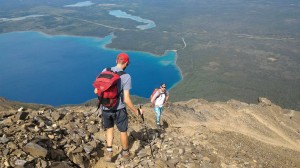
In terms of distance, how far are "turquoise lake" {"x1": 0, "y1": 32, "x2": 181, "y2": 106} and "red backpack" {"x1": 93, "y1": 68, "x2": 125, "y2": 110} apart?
3351 inches

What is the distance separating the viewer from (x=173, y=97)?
92.3m

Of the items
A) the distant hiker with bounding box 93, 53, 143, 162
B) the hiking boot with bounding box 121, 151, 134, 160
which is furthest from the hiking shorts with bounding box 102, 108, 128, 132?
the hiking boot with bounding box 121, 151, 134, 160

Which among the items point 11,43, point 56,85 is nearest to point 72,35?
point 11,43

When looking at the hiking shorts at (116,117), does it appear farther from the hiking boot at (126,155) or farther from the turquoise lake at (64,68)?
the turquoise lake at (64,68)

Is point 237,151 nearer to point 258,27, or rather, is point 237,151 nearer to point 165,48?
point 165,48

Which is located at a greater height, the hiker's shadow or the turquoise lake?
the hiker's shadow

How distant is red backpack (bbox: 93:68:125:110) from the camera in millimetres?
7605

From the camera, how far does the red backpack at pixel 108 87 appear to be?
7.61 meters

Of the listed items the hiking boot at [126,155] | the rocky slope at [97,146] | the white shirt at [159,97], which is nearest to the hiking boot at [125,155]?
the hiking boot at [126,155]

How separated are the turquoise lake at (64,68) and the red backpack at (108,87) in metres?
85.1

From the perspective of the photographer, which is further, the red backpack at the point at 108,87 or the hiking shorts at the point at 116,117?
the hiking shorts at the point at 116,117

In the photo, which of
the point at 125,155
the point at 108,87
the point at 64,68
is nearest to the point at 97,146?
the point at 125,155

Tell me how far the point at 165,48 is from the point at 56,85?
207 ft

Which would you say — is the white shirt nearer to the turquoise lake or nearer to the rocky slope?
the rocky slope
